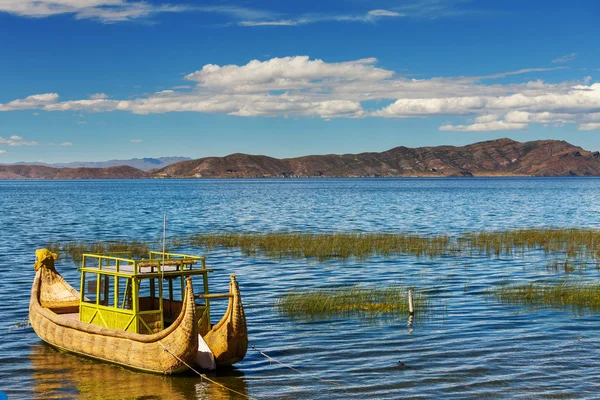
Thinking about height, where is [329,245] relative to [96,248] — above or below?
above

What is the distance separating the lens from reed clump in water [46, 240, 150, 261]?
47688 millimetres

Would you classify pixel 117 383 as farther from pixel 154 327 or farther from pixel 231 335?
pixel 231 335

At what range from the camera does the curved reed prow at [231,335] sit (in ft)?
66.9

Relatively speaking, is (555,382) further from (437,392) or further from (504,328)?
(504,328)

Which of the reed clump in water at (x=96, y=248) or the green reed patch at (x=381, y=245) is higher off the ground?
the green reed patch at (x=381, y=245)

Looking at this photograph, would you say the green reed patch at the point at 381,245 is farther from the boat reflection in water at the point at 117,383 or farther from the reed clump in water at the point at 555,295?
the boat reflection in water at the point at 117,383

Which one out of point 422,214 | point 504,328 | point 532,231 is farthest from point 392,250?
point 422,214

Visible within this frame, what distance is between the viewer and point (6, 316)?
28.9 m

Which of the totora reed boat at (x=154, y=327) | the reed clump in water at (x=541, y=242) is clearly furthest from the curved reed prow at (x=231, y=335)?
the reed clump in water at (x=541, y=242)

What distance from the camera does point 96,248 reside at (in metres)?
50.3

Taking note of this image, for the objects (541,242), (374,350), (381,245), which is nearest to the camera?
(374,350)

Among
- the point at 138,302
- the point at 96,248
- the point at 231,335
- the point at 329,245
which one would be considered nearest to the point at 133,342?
the point at 138,302

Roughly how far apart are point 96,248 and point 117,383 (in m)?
31.7

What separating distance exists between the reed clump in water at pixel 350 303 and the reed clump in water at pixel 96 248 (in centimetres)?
1922
